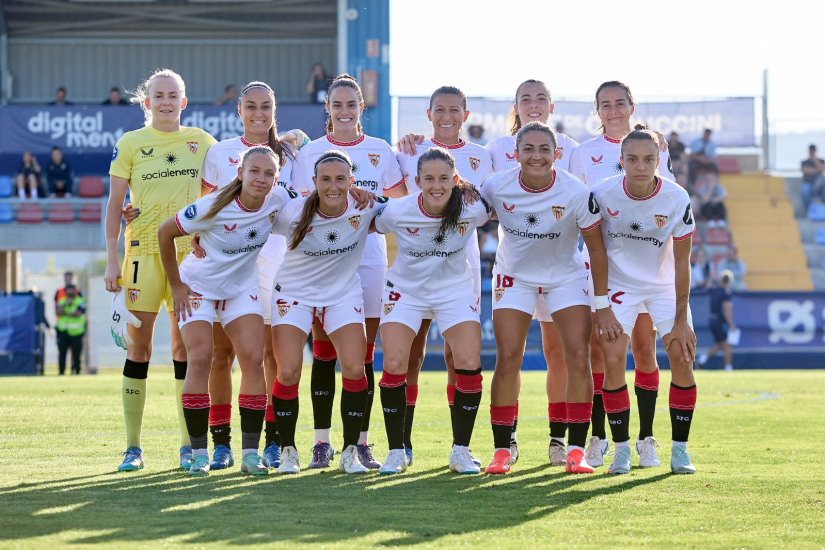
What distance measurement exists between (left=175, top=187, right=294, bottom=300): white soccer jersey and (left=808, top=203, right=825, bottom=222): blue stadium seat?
75.7ft

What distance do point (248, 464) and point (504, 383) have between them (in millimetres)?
1526

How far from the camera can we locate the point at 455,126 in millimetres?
6480

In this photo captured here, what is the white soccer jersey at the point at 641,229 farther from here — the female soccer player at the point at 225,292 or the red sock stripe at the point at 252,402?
the red sock stripe at the point at 252,402

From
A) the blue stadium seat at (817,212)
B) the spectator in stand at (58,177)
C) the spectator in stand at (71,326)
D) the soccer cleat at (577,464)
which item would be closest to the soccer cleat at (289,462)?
the soccer cleat at (577,464)

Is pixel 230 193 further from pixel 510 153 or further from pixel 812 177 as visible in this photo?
pixel 812 177

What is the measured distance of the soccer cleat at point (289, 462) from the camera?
18.6 feet

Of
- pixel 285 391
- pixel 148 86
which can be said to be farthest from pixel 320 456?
pixel 148 86

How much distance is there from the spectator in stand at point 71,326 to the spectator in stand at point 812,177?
18026mm

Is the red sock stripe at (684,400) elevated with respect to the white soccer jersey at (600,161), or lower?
lower

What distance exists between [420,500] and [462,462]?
99 cm

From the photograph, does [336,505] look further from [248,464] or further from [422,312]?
[422,312]

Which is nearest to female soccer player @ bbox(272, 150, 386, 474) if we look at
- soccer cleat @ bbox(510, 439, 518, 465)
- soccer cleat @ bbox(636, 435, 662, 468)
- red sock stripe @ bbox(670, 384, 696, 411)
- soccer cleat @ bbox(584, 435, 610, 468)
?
soccer cleat @ bbox(510, 439, 518, 465)

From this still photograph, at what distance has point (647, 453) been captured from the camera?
19.8 feet

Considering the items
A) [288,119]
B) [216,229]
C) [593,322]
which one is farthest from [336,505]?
[288,119]
